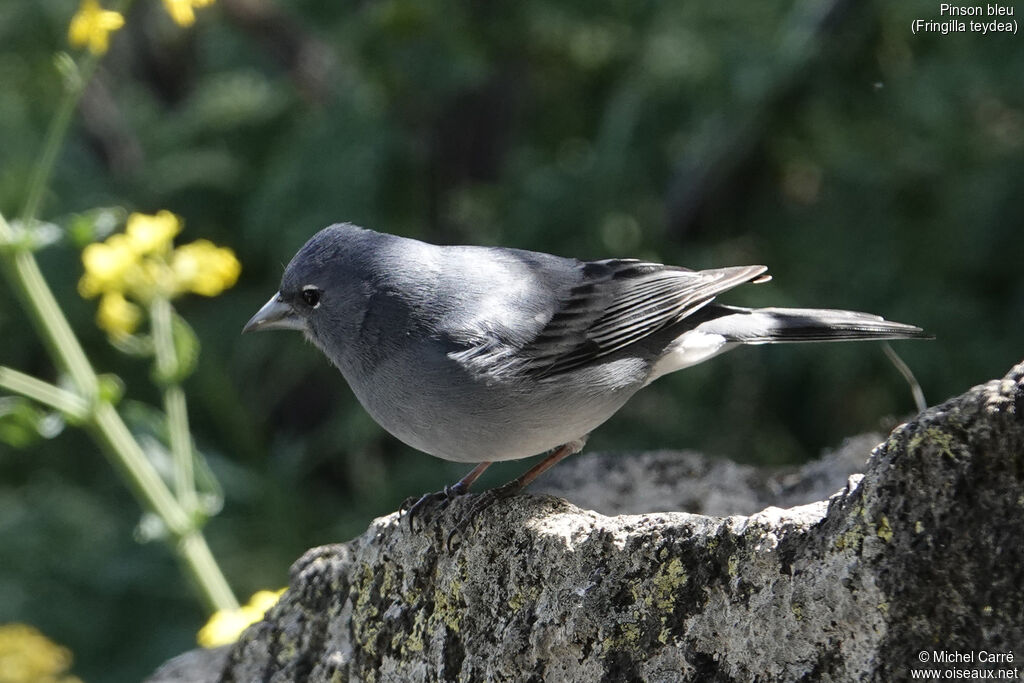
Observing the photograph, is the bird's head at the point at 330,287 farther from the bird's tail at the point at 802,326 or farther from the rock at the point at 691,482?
the bird's tail at the point at 802,326

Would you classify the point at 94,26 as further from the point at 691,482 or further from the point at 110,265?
the point at 691,482

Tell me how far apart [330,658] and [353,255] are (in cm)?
121

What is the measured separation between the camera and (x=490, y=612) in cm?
260

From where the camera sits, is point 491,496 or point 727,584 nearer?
point 727,584

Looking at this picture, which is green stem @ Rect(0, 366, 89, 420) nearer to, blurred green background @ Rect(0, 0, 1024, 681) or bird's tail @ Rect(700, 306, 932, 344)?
blurred green background @ Rect(0, 0, 1024, 681)

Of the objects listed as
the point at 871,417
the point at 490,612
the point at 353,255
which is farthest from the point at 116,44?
the point at 490,612

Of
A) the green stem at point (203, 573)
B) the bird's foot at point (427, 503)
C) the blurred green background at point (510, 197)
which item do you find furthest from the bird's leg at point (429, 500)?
the blurred green background at point (510, 197)

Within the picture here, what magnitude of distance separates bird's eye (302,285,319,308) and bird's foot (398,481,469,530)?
75 cm

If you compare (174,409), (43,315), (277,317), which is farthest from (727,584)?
(43,315)

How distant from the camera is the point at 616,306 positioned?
3512 mm

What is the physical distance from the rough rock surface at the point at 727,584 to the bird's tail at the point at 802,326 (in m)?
1.26

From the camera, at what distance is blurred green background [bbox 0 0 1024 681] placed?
513 cm

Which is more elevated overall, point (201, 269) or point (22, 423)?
point (201, 269)

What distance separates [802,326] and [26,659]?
9.61 ft
